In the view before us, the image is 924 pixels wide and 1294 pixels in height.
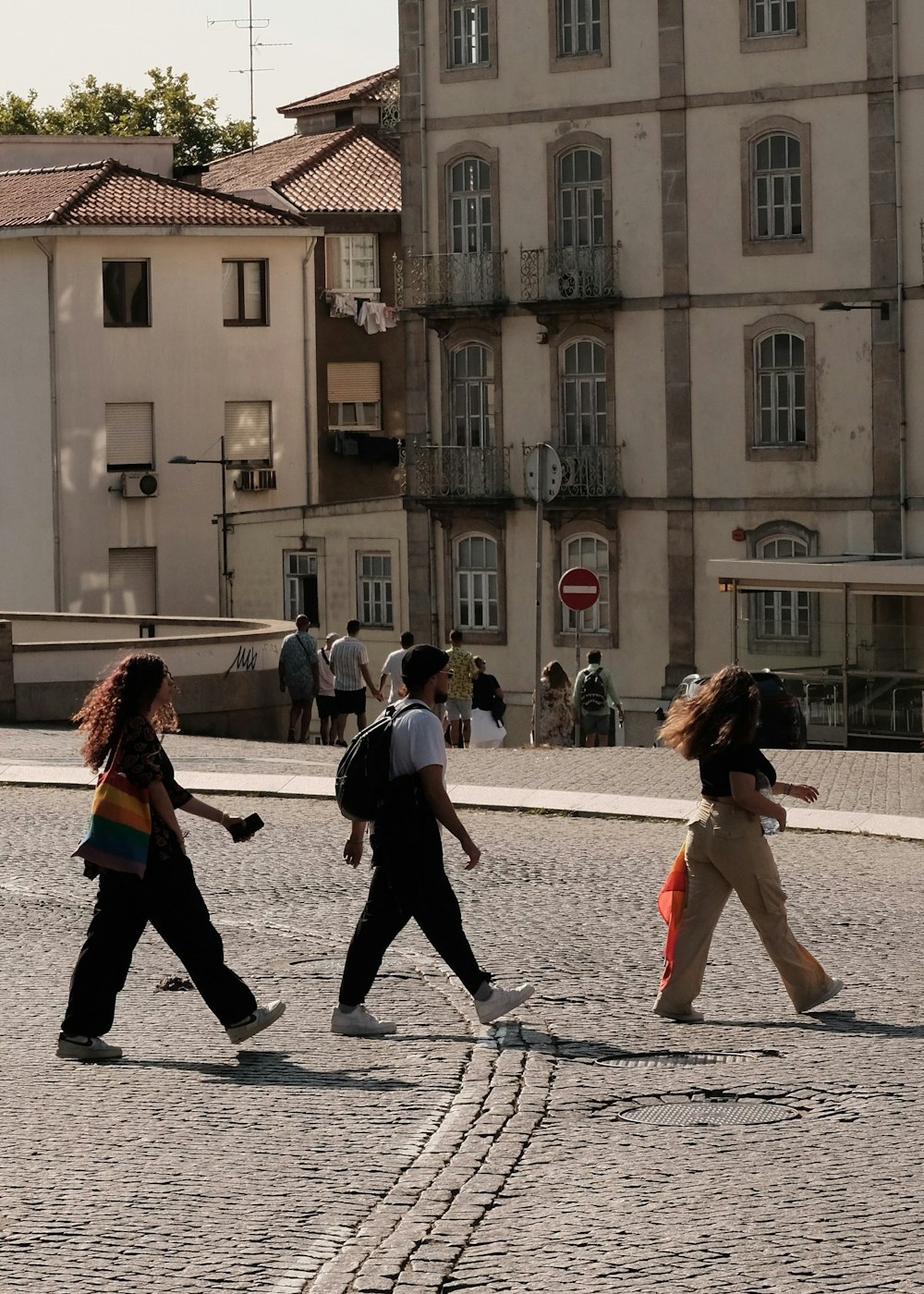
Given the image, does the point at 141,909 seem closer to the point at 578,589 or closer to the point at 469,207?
the point at 578,589

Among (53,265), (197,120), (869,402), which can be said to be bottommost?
(869,402)

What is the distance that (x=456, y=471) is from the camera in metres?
41.1

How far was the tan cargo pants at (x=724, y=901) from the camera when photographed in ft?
33.4

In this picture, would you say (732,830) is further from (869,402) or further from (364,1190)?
(869,402)

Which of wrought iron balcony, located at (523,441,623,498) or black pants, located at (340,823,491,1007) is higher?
wrought iron balcony, located at (523,441,623,498)

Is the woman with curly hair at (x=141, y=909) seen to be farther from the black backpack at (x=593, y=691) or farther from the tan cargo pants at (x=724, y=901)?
the black backpack at (x=593, y=691)

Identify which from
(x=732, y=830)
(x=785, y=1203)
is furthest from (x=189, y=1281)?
(x=732, y=830)

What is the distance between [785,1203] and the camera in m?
7.27

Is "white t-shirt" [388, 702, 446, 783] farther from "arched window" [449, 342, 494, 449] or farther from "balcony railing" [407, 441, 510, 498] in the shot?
"arched window" [449, 342, 494, 449]

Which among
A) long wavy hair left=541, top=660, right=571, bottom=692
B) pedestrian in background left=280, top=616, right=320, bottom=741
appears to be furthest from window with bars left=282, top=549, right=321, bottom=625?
long wavy hair left=541, top=660, right=571, bottom=692

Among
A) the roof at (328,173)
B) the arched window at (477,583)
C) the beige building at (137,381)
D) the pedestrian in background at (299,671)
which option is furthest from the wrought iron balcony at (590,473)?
the roof at (328,173)

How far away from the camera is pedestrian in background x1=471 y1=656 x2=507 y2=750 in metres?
27.6

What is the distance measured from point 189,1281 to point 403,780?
361 cm

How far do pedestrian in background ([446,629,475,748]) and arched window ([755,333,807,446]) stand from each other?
11.3m
